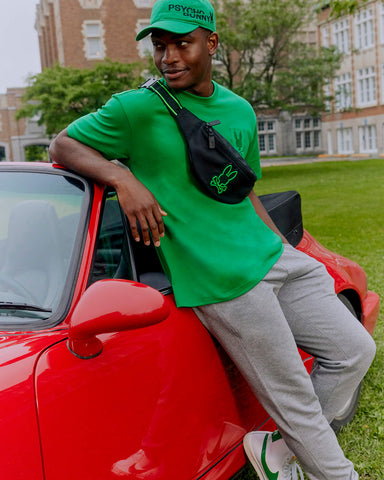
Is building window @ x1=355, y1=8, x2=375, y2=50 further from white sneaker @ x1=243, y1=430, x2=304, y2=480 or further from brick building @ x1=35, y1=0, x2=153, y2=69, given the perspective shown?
white sneaker @ x1=243, y1=430, x2=304, y2=480

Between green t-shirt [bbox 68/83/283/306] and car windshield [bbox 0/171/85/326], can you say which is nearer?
car windshield [bbox 0/171/85/326]

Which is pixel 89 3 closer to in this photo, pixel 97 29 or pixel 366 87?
pixel 97 29

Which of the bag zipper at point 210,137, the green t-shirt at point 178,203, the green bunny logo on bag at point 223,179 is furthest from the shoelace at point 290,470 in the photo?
the bag zipper at point 210,137

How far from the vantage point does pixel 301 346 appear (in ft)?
7.94

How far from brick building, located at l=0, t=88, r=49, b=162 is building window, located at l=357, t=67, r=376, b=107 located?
91.2 ft

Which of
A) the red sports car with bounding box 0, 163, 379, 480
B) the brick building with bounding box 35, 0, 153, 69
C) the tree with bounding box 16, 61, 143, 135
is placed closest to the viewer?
the red sports car with bounding box 0, 163, 379, 480

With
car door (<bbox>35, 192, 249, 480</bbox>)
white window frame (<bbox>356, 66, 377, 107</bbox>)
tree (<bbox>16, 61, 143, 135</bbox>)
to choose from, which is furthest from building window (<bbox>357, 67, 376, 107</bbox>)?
car door (<bbox>35, 192, 249, 480</bbox>)

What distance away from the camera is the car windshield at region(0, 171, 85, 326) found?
6.11ft

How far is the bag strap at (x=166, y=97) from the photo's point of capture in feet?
6.79

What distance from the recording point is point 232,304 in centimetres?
207

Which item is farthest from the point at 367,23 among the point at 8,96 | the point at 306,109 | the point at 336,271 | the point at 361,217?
the point at 336,271

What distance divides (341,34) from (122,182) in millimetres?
54669

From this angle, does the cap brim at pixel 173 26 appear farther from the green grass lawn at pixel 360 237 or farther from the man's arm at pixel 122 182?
the green grass lawn at pixel 360 237

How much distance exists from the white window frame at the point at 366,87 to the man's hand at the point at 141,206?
50.8 metres
